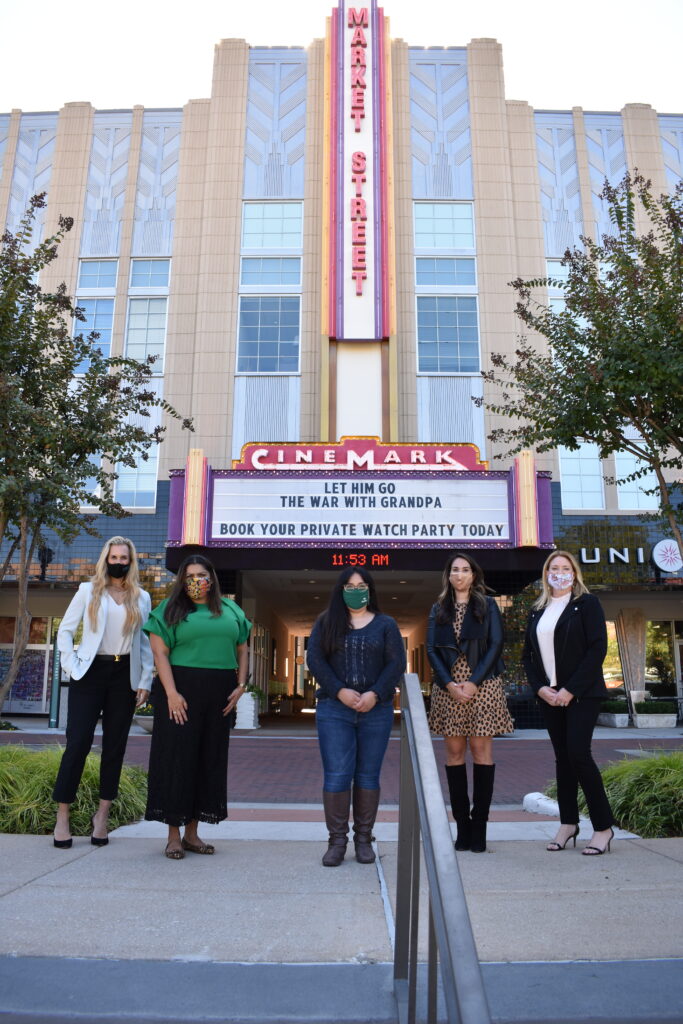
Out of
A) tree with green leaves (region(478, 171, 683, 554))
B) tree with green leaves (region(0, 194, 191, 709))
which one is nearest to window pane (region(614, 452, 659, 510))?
tree with green leaves (region(478, 171, 683, 554))

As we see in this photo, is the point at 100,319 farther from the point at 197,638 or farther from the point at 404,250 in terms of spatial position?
the point at 197,638

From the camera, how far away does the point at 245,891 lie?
3986mm

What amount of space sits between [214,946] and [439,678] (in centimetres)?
235

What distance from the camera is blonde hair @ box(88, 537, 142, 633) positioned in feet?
17.2

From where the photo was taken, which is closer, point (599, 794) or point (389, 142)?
point (599, 794)

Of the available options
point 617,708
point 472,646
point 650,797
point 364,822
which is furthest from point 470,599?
point 617,708

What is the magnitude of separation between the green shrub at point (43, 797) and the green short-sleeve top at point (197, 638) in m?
1.65

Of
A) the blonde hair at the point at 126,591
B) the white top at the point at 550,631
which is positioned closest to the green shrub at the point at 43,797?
the blonde hair at the point at 126,591

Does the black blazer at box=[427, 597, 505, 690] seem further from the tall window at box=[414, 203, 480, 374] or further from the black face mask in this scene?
the tall window at box=[414, 203, 480, 374]

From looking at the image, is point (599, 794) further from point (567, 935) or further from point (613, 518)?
point (613, 518)

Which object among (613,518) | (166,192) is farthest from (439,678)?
(166,192)

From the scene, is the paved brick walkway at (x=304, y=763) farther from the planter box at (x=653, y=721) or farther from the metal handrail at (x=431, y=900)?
the metal handrail at (x=431, y=900)

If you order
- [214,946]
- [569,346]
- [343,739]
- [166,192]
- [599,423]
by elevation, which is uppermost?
[166,192]

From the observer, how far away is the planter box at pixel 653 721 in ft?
66.0
